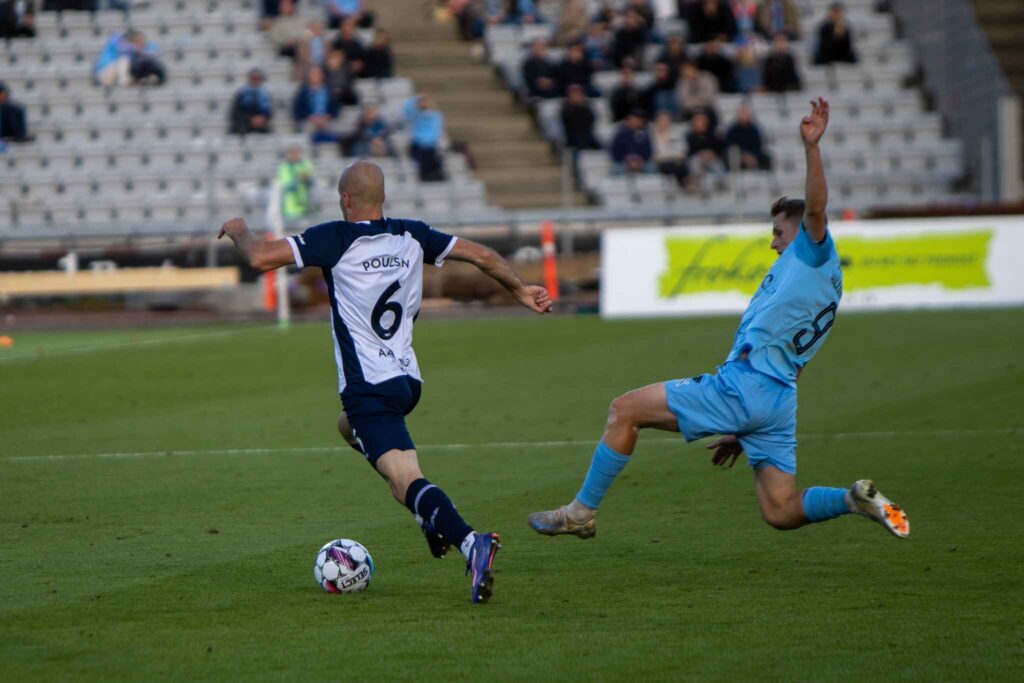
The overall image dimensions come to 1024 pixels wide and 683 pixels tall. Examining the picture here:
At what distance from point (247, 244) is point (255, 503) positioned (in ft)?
9.01

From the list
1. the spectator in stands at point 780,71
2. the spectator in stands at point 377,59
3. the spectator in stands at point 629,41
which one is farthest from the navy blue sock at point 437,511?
the spectator in stands at point 780,71

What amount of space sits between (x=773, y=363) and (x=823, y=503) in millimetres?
582

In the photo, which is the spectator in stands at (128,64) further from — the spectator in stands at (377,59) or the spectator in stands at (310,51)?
the spectator in stands at (377,59)

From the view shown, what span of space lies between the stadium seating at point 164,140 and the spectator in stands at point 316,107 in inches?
8.6

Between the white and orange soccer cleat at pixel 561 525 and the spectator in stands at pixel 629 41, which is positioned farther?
the spectator in stands at pixel 629 41

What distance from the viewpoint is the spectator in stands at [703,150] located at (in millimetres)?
26844

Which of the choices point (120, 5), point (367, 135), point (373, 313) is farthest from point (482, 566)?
point (120, 5)

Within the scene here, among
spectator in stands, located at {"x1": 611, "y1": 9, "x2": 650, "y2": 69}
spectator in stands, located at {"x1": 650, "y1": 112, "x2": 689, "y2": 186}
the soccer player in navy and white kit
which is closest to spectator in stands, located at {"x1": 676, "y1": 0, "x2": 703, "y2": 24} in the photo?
spectator in stands, located at {"x1": 611, "y1": 9, "x2": 650, "y2": 69}

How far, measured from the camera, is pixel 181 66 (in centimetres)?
2845

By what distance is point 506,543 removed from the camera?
775cm

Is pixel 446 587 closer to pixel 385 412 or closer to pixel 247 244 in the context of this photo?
pixel 385 412

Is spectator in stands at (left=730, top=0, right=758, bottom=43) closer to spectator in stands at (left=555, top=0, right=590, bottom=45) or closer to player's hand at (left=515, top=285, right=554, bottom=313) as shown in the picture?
spectator in stands at (left=555, top=0, right=590, bottom=45)

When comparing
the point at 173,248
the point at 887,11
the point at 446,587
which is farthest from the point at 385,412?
the point at 887,11

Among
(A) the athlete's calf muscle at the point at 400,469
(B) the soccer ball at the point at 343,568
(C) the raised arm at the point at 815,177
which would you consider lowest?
(B) the soccer ball at the point at 343,568
